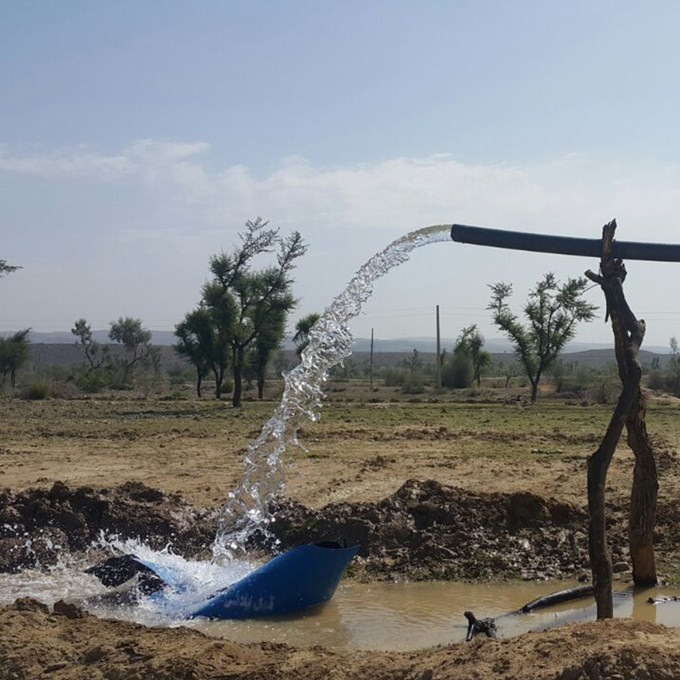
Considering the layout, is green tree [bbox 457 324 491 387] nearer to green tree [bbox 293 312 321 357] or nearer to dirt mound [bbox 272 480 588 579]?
green tree [bbox 293 312 321 357]

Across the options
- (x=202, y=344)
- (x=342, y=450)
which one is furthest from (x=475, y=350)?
(x=342, y=450)

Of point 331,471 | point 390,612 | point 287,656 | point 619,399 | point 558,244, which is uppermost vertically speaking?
point 558,244

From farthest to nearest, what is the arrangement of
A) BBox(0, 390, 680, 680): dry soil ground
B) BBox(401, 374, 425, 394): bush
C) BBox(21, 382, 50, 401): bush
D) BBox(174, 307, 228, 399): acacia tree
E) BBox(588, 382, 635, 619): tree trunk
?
BBox(401, 374, 425, 394): bush < BBox(174, 307, 228, 399): acacia tree < BBox(21, 382, 50, 401): bush < BBox(588, 382, 635, 619): tree trunk < BBox(0, 390, 680, 680): dry soil ground

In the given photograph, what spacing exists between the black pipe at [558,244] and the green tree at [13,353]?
143 feet

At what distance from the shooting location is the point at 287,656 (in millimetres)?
5352

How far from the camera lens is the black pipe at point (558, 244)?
6715mm

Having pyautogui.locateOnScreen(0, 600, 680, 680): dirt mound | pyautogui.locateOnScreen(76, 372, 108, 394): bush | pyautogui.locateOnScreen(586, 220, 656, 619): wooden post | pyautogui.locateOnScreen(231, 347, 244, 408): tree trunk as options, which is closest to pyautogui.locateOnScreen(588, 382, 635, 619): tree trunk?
pyautogui.locateOnScreen(586, 220, 656, 619): wooden post

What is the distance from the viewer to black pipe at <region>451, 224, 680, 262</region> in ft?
22.0

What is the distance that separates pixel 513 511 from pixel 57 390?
31608 millimetres

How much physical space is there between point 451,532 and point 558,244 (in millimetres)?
3461

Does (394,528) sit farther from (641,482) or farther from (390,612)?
(641,482)

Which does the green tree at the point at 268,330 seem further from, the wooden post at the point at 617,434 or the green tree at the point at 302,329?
the wooden post at the point at 617,434

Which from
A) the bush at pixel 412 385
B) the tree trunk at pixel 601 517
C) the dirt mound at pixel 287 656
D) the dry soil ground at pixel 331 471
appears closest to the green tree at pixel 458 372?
the bush at pixel 412 385

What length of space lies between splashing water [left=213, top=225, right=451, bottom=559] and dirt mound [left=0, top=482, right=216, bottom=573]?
0.97 ft
